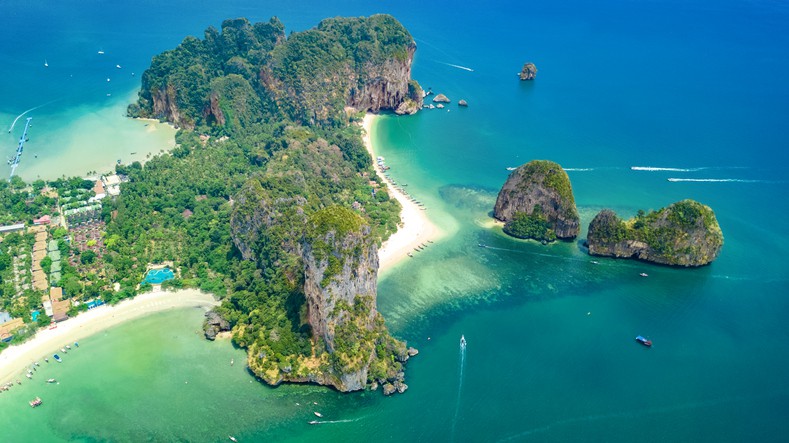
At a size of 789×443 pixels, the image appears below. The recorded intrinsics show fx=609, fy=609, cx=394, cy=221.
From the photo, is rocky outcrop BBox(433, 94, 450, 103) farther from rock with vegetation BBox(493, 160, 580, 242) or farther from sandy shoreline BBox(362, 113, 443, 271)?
rock with vegetation BBox(493, 160, 580, 242)

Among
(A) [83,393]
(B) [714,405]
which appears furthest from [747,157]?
(A) [83,393]

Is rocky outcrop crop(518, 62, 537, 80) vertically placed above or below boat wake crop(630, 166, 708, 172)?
above

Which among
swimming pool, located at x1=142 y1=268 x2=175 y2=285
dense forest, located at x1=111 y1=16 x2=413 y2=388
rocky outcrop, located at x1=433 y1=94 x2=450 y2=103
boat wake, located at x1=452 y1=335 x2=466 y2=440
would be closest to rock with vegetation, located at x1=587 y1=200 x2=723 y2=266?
boat wake, located at x1=452 y1=335 x2=466 y2=440

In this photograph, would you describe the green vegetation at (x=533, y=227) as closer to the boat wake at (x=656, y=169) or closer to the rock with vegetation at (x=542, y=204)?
the rock with vegetation at (x=542, y=204)

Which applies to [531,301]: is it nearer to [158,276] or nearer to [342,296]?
[342,296]

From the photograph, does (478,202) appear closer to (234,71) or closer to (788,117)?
(234,71)

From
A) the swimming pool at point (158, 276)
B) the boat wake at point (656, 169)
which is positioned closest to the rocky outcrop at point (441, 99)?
the boat wake at point (656, 169)

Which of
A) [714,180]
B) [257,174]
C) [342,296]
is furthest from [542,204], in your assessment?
[257,174]
